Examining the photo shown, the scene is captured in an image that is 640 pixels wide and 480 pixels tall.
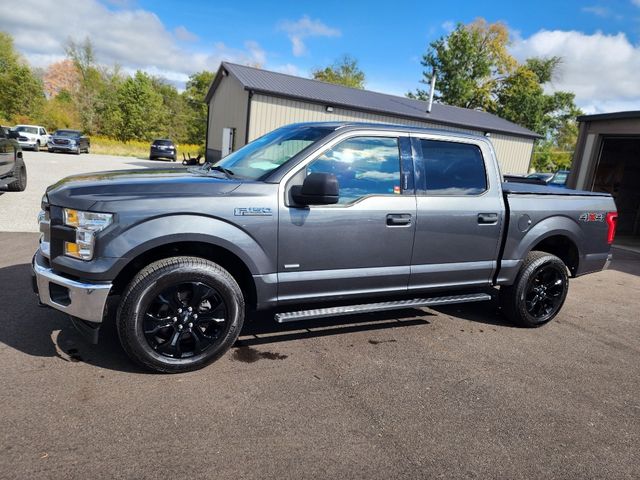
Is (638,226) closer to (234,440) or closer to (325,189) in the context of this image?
(325,189)

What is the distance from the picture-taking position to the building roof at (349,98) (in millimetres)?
18578

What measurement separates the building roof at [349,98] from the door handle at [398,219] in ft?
48.6

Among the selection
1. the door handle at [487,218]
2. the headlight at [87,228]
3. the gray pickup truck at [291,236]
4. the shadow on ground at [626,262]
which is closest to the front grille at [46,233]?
the gray pickup truck at [291,236]

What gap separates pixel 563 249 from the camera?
525 centimetres

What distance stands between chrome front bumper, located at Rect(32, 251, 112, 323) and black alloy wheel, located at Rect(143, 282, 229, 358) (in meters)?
0.32

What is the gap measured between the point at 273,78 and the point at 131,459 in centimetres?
2000

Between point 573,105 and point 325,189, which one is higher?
point 573,105

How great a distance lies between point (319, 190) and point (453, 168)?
170 centimetres

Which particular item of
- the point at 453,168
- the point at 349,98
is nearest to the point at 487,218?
the point at 453,168

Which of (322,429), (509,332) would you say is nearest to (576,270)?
(509,332)

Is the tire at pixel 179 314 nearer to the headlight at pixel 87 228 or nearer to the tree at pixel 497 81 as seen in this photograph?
the headlight at pixel 87 228

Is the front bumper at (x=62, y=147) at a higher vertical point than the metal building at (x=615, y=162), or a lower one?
lower

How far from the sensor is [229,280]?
3398mm

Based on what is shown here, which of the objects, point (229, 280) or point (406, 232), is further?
point (406, 232)
